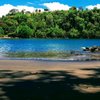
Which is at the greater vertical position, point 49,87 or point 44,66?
point 49,87

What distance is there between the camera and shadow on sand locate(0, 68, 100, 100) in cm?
1034

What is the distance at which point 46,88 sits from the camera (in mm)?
11680

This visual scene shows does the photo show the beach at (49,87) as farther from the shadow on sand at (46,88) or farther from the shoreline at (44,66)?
the shoreline at (44,66)

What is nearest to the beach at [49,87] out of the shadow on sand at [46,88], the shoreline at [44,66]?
the shadow on sand at [46,88]

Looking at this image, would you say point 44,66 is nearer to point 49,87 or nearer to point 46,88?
point 49,87

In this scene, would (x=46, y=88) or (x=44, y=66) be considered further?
(x=44, y=66)

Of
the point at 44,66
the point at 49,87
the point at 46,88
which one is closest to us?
the point at 46,88

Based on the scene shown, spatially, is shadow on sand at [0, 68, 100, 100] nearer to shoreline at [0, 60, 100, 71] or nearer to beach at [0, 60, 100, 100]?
beach at [0, 60, 100, 100]

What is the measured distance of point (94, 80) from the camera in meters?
13.5

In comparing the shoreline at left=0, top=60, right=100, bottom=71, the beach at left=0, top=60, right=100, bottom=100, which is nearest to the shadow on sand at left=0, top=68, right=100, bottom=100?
the beach at left=0, top=60, right=100, bottom=100

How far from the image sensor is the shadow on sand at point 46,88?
1034cm

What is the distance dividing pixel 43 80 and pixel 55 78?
785mm

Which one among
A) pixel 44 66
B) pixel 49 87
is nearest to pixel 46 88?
pixel 49 87

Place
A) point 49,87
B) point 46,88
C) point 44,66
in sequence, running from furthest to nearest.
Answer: point 44,66 → point 49,87 → point 46,88
